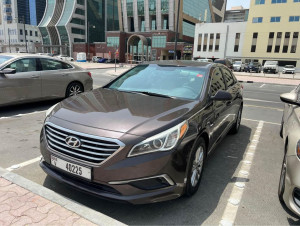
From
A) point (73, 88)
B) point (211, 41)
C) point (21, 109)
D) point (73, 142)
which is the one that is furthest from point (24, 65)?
point (211, 41)

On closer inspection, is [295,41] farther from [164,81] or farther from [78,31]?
[78,31]

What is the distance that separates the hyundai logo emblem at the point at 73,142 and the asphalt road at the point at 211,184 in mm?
503

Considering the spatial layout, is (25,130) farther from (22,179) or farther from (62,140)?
(62,140)

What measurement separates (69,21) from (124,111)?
8475cm

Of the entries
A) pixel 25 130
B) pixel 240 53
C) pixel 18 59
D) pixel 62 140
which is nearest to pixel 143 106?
pixel 62 140

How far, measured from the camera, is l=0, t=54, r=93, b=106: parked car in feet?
20.5

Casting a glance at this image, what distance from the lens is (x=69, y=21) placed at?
78.6 m

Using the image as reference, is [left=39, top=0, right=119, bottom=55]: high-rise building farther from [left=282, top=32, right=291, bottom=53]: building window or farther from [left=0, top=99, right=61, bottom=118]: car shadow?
[left=0, top=99, right=61, bottom=118]: car shadow

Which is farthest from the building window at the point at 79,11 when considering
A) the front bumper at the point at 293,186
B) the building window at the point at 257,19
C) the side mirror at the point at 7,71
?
the front bumper at the point at 293,186

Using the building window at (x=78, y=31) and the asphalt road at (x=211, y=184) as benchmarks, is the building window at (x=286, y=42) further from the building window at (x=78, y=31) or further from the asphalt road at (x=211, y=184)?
the building window at (x=78, y=31)

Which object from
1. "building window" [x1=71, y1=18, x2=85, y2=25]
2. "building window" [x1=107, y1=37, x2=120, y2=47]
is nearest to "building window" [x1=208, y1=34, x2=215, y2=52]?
"building window" [x1=107, y1=37, x2=120, y2=47]

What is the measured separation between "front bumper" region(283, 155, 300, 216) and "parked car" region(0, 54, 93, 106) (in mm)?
6135

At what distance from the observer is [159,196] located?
2.44m

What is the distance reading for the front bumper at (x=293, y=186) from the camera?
2.42m
